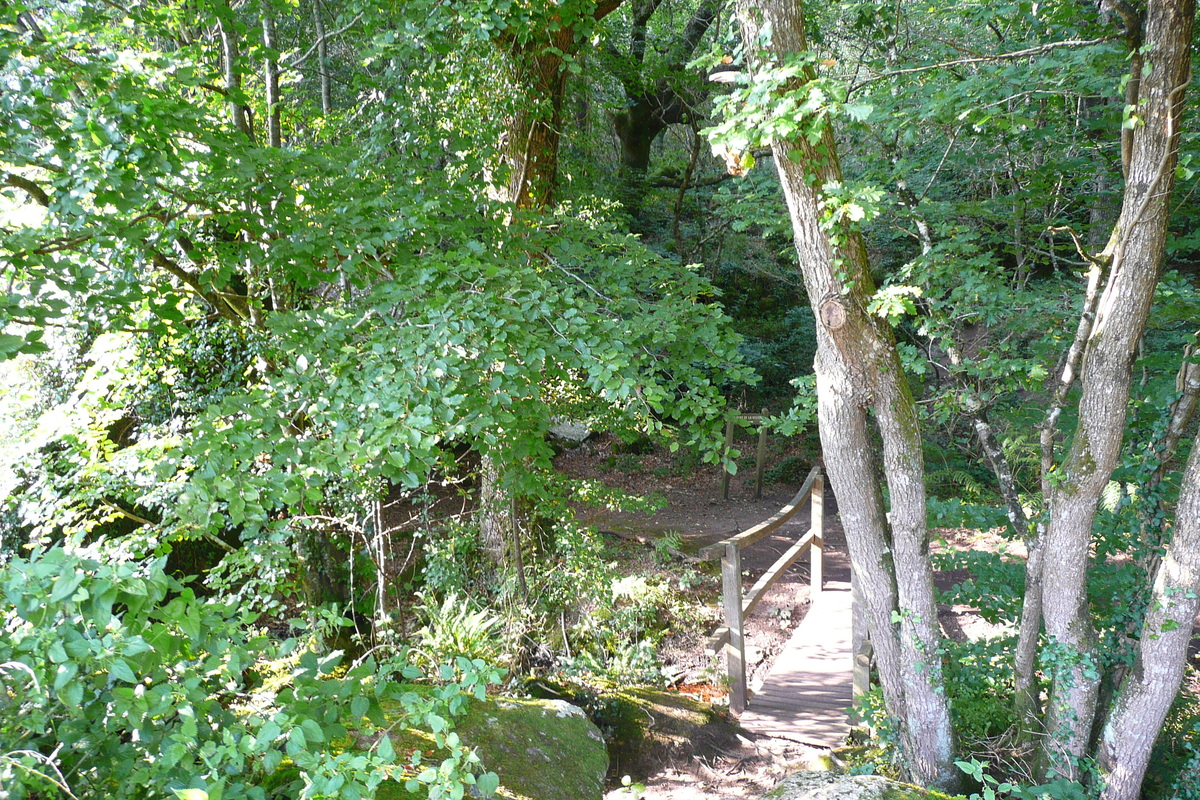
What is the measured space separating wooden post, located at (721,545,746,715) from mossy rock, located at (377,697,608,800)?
1537 millimetres

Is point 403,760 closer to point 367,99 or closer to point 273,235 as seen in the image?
point 273,235

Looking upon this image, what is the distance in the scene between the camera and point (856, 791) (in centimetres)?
249

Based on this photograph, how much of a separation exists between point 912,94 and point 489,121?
2.67 metres

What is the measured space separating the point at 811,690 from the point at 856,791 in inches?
122

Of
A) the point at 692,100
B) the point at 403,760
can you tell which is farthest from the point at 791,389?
the point at 403,760

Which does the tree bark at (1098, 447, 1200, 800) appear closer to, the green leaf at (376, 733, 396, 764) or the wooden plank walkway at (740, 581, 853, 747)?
the wooden plank walkway at (740, 581, 853, 747)

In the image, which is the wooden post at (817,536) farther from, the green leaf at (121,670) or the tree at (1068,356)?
the green leaf at (121,670)

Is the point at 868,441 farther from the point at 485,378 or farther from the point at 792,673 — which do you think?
the point at 792,673

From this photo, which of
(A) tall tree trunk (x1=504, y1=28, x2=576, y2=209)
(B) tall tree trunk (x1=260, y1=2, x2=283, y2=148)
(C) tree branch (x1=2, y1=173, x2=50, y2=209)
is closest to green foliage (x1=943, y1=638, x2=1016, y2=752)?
(A) tall tree trunk (x1=504, y1=28, x2=576, y2=209)

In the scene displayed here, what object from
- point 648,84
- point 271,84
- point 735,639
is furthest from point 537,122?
point 648,84

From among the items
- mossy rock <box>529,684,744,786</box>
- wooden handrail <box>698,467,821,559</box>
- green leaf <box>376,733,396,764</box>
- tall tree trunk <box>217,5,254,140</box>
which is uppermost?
tall tree trunk <box>217,5,254,140</box>

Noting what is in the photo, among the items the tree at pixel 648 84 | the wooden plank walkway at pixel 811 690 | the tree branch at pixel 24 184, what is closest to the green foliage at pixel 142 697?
the tree branch at pixel 24 184

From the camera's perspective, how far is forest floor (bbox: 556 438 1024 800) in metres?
4.74

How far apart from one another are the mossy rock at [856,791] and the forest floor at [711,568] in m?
1.82
